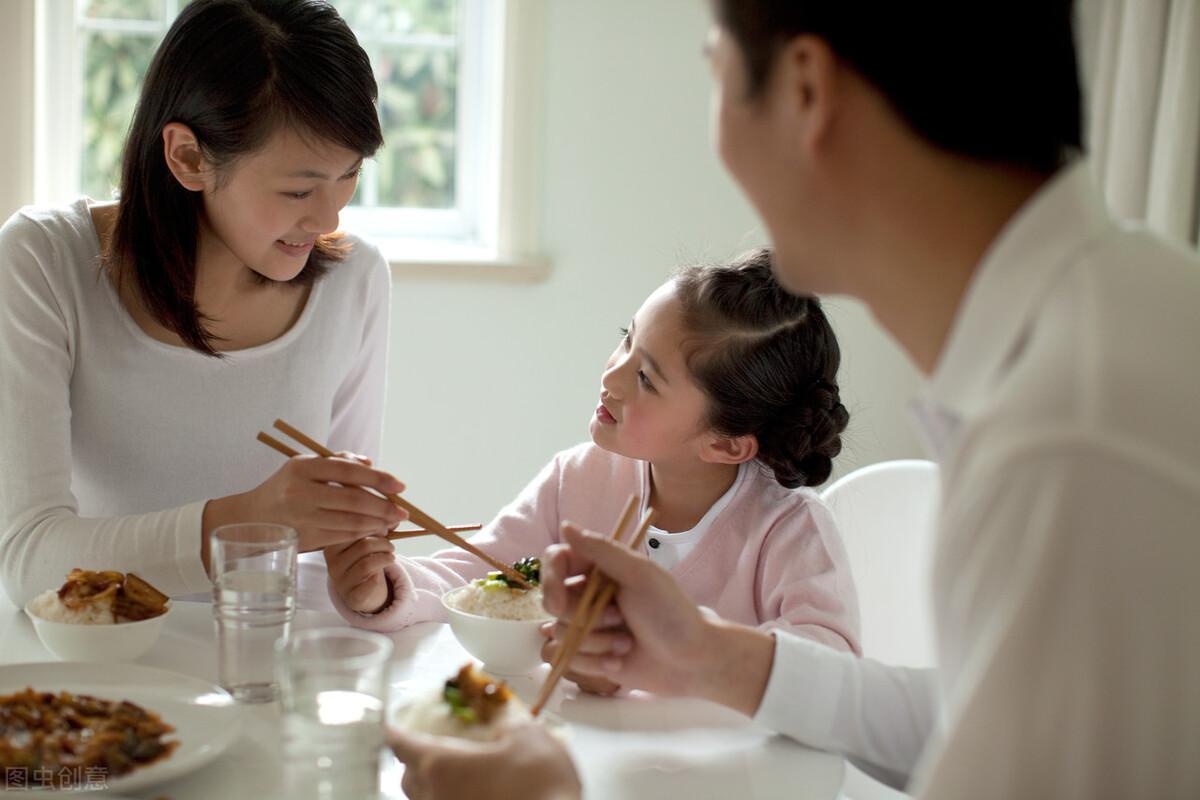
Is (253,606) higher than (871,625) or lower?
higher

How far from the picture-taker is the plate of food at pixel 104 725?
0.95 metres

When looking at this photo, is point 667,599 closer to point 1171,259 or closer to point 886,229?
point 886,229

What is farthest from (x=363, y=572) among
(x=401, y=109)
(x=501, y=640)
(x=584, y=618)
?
(x=401, y=109)

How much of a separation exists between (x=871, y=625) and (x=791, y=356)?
0.49m

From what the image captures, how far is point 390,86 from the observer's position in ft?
11.4

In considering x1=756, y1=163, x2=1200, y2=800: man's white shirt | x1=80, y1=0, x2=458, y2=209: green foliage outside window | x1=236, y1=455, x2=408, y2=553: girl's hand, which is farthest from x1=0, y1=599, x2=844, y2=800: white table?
x1=80, y1=0, x2=458, y2=209: green foliage outside window

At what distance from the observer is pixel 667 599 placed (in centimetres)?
117

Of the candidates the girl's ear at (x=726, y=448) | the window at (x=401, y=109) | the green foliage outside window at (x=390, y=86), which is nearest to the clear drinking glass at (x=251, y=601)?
the girl's ear at (x=726, y=448)

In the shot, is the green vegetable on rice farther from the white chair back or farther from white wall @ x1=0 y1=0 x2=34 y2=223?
white wall @ x1=0 y1=0 x2=34 y2=223

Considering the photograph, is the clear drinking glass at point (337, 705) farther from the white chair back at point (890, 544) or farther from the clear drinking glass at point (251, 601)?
the white chair back at point (890, 544)

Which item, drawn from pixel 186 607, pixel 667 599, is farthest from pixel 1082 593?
→ pixel 186 607

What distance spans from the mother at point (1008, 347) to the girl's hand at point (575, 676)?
35cm

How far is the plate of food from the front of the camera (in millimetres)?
952

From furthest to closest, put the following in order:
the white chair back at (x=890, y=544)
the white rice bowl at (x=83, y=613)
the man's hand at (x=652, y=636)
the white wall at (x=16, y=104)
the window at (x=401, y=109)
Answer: the window at (x=401, y=109) → the white wall at (x=16, y=104) → the white chair back at (x=890, y=544) → the white rice bowl at (x=83, y=613) → the man's hand at (x=652, y=636)
